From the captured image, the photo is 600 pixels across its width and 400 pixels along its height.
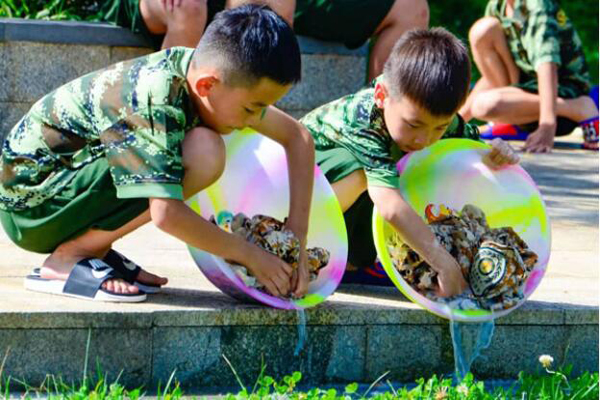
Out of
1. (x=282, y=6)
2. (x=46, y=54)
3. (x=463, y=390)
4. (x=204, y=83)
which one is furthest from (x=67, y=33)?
(x=463, y=390)

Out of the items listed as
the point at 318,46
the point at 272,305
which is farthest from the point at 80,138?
the point at 318,46

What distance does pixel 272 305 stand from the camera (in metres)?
3.36

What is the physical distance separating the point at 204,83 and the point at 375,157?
0.66 meters

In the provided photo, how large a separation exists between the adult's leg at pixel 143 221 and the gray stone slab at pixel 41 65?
2692mm

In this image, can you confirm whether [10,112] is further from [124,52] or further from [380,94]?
[380,94]

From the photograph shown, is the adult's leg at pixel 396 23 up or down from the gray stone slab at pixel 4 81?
up

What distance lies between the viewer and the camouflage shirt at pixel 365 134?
11.8 feet

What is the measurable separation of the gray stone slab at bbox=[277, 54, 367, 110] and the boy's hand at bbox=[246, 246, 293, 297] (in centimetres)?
323

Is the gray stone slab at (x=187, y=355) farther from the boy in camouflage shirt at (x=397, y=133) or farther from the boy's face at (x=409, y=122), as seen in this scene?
the boy's face at (x=409, y=122)

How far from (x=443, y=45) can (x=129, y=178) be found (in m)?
1.03

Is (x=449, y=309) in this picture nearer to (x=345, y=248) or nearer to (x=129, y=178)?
(x=345, y=248)

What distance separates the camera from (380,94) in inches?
143

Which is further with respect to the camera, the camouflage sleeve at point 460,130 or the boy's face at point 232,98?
the camouflage sleeve at point 460,130

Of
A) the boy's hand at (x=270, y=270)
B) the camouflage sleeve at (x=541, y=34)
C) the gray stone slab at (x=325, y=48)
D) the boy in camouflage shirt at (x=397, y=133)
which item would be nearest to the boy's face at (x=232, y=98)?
the boy's hand at (x=270, y=270)
